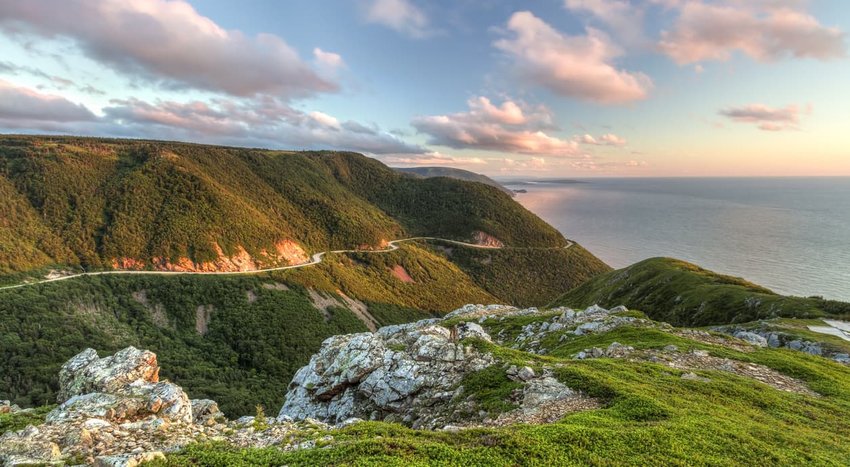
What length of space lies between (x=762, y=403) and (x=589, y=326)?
57.9ft

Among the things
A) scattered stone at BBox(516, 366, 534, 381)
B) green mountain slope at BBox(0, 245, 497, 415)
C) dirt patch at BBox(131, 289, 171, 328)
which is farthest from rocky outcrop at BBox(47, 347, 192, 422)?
dirt patch at BBox(131, 289, 171, 328)

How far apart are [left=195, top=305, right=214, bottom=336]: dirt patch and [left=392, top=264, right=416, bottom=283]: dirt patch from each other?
260 feet

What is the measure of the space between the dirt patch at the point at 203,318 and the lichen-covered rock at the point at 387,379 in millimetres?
93122

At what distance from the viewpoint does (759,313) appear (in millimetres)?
52250

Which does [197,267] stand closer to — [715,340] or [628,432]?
[715,340]

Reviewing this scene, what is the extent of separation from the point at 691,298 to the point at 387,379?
215ft

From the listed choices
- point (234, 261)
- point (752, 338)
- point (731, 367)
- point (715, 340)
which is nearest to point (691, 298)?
point (752, 338)

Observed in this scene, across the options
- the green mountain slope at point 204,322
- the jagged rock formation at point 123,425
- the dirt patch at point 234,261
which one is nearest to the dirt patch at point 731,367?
the jagged rock formation at point 123,425

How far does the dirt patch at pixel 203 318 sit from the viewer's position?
102850 millimetres

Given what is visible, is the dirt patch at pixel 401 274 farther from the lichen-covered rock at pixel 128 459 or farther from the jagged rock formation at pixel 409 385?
the lichen-covered rock at pixel 128 459

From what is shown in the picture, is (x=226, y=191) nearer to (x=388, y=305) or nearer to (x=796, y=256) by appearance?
(x=388, y=305)

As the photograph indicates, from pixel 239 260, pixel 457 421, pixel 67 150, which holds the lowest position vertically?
pixel 239 260

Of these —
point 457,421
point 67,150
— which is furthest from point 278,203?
point 457,421

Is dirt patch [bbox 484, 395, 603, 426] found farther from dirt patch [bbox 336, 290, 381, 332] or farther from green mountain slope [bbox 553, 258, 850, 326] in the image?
dirt patch [bbox 336, 290, 381, 332]
